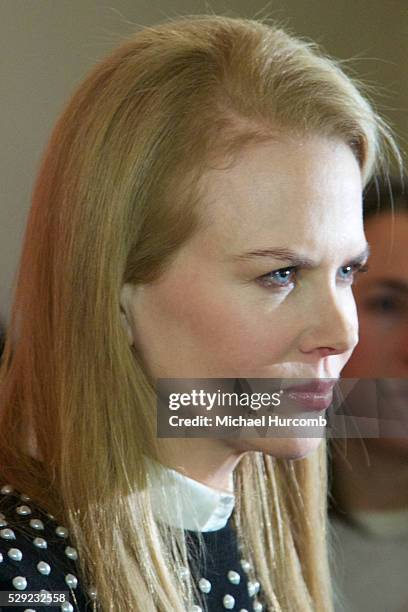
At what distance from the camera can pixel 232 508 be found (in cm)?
57

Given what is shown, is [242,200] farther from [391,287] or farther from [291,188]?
[391,287]

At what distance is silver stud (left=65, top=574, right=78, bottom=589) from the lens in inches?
19.3

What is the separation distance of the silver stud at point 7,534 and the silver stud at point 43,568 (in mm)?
18

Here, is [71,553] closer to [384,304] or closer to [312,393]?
[312,393]

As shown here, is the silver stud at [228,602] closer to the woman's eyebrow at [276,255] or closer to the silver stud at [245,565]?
the silver stud at [245,565]

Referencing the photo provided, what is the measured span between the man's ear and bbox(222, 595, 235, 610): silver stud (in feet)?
0.48

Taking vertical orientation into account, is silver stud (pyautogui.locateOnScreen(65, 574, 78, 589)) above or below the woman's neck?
below

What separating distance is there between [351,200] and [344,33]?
0.29m

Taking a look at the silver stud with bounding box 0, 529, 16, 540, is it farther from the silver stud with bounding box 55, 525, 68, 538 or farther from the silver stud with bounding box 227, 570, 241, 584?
the silver stud with bounding box 227, 570, 241, 584

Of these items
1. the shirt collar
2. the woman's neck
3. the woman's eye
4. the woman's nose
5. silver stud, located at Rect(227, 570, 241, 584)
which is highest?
the woman's eye

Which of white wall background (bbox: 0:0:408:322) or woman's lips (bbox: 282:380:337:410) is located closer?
woman's lips (bbox: 282:380:337:410)

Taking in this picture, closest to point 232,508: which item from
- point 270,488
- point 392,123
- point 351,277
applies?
point 270,488

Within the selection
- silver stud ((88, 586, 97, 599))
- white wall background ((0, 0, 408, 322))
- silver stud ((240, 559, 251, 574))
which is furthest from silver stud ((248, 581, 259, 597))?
white wall background ((0, 0, 408, 322))

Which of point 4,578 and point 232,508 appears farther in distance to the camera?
point 232,508
